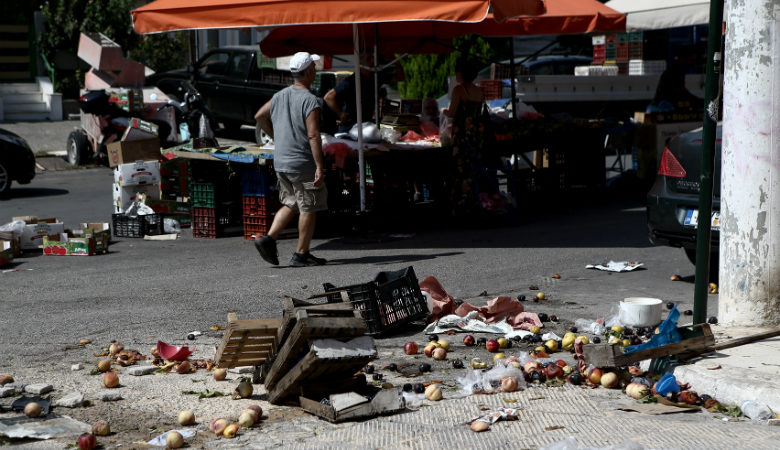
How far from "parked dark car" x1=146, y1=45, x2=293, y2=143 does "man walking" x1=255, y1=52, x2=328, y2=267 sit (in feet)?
31.9

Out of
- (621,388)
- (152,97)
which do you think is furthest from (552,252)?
(152,97)

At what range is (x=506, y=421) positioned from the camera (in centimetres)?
500

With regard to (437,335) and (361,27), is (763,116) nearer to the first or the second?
(437,335)

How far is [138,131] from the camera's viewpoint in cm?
1336

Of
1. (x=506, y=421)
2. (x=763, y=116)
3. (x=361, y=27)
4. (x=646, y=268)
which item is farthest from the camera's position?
(x=361, y=27)

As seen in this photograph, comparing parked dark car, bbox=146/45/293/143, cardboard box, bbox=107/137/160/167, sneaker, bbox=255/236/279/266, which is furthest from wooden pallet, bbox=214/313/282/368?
parked dark car, bbox=146/45/293/143

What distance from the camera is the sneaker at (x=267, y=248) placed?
9.40 m

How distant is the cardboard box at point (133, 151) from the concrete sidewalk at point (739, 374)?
9017 mm

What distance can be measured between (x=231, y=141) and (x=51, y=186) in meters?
5.17

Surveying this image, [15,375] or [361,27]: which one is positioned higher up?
[361,27]

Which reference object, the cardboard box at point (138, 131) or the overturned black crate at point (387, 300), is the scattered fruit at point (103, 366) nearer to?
the overturned black crate at point (387, 300)

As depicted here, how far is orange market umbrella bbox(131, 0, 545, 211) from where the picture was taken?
9.75 meters

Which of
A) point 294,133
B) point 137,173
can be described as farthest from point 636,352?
point 137,173

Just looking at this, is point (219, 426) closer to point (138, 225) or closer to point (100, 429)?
point (100, 429)
